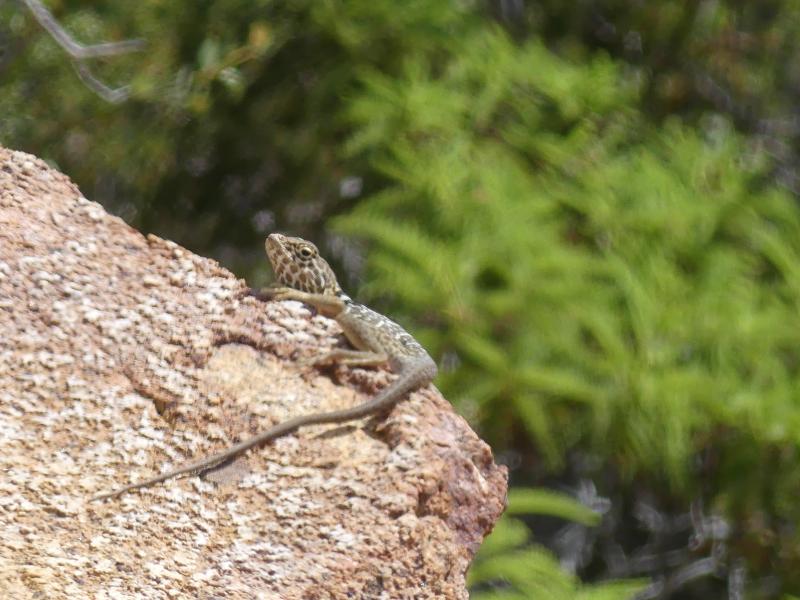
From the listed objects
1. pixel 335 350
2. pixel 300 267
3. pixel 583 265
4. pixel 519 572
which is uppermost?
pixel 335 350

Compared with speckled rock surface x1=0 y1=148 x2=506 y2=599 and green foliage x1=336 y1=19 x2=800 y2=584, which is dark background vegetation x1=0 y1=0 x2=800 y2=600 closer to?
green foliage x1=336 y1=19 x2=800 y2=584

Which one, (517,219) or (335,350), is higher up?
(335,350)

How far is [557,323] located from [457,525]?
2.23 m

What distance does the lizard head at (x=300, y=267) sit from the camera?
3.62 meters

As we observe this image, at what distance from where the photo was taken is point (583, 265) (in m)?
5.16

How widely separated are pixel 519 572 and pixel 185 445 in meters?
1.81

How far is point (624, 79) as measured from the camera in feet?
21.4

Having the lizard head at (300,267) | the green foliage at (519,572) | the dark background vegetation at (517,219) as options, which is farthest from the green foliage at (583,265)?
the lizard head at (300,267)

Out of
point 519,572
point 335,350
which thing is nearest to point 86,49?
point 519,572

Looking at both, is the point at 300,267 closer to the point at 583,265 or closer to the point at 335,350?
the point at 335,350

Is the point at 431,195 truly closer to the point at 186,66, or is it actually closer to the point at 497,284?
the point at 497,284

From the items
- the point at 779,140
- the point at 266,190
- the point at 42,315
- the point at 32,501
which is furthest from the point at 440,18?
the point at 32,501

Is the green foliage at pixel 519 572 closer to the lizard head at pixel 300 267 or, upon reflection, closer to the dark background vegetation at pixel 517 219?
the dark background vegetation at pixel 517 219

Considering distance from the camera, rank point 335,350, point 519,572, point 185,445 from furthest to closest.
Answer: point 519,572 < point 335,350 < point 185,445
